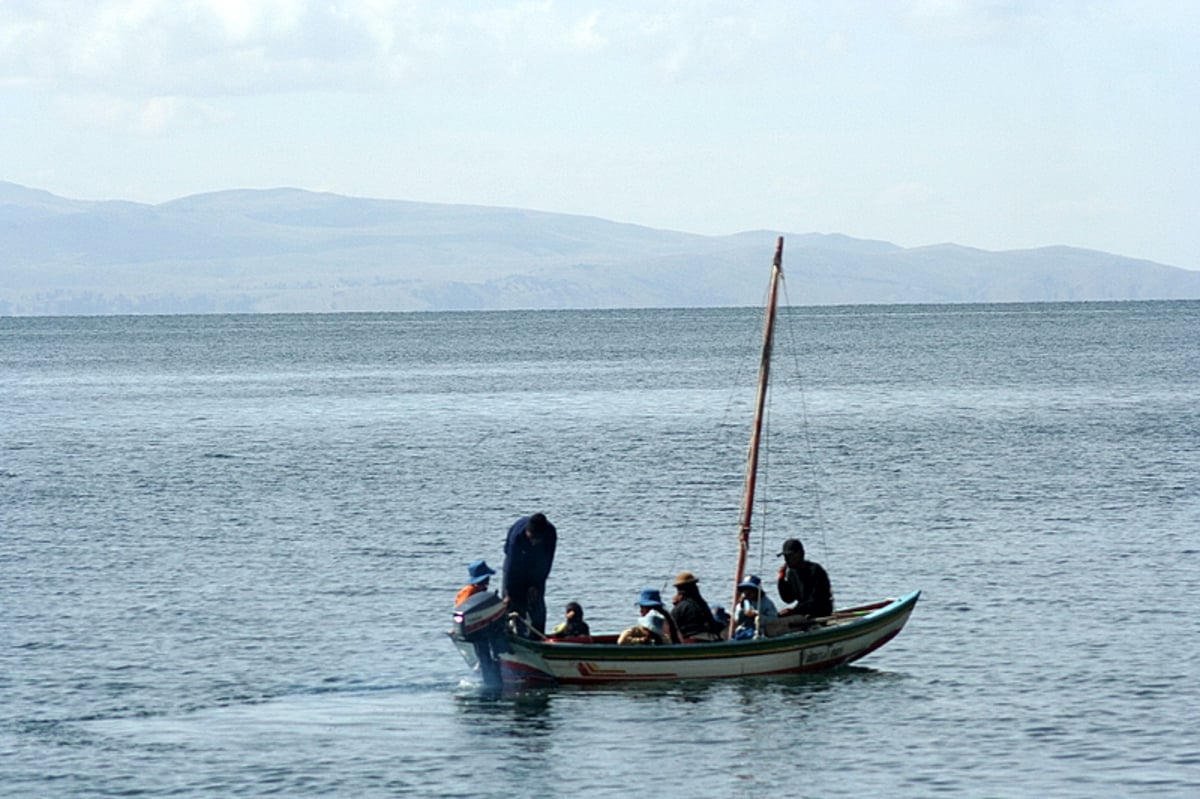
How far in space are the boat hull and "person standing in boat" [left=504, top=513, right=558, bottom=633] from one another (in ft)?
2.22

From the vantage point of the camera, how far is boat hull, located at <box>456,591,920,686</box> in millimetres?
32188

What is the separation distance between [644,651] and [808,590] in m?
3.52

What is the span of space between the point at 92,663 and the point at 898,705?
1500 cm

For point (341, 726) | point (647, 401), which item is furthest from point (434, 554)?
point (647, 401)

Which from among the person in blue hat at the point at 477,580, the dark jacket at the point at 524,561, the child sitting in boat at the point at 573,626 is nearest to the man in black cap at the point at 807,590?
the child sitting in boat at the point at 573,626

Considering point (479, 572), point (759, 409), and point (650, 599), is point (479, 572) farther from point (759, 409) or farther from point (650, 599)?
point (759, 409)

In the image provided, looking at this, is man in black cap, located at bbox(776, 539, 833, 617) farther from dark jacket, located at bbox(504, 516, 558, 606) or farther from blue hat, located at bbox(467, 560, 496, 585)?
blue hat, located at bbox(467, 560, 496, 585)

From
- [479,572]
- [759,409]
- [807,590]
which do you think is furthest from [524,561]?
[807,590]

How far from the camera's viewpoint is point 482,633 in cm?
3189

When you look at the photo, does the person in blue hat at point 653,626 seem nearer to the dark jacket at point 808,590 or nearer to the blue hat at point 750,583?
the blue hat at point 750,583

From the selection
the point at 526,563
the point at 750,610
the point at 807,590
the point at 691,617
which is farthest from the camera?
the point at 807,590

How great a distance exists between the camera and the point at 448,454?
259 feet

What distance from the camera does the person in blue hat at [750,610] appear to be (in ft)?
109

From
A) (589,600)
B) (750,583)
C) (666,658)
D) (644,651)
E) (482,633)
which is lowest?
(589,600)
